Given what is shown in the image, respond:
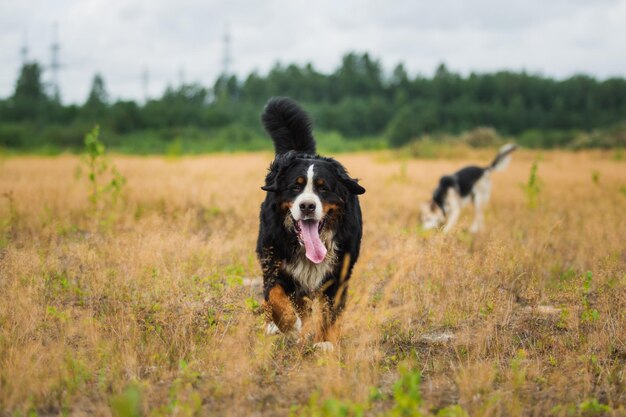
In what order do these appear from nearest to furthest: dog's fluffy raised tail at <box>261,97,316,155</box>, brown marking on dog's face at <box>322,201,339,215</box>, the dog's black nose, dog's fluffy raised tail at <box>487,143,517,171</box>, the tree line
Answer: the dog's black nose < brown marking on dog's face at <box>322,201,339,215</box> < dog's fluffy raised tail at <box>261,97,316,155</box> < dog's fluffy raised tail at <box>487,143,517,171</box> < the tree line

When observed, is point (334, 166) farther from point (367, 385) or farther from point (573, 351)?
point (573, 351)

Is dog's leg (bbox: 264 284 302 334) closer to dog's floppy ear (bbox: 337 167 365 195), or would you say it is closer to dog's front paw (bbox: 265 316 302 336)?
dog's front paw (bbox: 265 316 302 336)

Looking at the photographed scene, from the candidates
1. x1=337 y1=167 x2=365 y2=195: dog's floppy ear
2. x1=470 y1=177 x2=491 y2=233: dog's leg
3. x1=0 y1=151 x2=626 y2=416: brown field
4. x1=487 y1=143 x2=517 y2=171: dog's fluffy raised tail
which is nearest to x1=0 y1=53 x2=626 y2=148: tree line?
x1=487 y1=143 x2=517 y2=171: dog's fluffy raised tail

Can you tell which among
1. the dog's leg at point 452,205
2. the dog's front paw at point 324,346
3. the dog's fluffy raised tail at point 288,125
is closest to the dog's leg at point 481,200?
the dog's leg at point 452,205

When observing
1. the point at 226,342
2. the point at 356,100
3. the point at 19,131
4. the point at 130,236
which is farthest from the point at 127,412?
the point at 356,100

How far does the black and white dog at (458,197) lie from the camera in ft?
32.9

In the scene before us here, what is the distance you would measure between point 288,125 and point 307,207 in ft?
5.87

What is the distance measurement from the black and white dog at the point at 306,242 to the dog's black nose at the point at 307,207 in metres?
0.09

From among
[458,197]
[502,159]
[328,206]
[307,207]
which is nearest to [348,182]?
[328,206]

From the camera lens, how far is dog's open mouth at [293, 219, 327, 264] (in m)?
4.06

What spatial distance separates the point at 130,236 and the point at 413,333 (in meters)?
3.61

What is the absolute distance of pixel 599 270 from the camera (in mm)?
5324

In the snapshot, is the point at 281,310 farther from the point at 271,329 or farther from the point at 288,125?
the point at 288,125

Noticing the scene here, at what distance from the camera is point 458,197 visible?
35.7 feet
